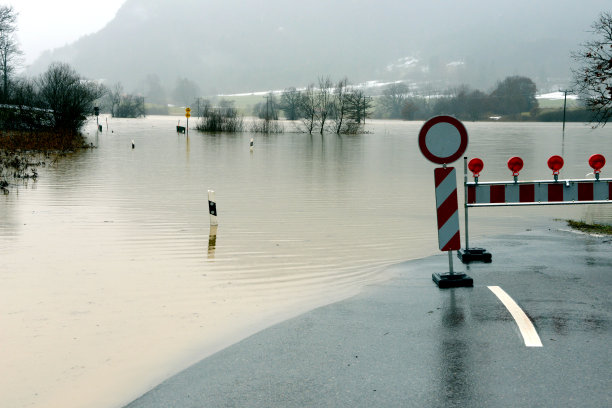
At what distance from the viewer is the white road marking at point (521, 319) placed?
5.64m

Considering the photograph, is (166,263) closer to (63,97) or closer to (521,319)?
(521,319)

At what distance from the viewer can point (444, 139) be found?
816 cm

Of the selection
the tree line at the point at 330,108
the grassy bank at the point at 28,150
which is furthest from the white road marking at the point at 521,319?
the tree line at the point at 330,108

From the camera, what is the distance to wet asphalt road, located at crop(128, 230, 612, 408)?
4.46 metres

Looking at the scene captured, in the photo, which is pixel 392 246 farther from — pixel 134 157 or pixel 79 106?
pixel 79 106

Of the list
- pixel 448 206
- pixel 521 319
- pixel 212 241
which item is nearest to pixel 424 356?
pixel 521 319

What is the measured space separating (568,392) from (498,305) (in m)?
2.40

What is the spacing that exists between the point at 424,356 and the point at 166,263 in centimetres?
527

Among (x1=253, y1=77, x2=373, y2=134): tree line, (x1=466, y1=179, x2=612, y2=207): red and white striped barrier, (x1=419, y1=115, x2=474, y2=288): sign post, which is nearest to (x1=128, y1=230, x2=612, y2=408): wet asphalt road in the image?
(x1=419, y1=115, x2=474, y2=288): sign post

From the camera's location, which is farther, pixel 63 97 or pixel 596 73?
pixel 63 97

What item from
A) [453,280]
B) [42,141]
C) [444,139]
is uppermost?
[42,141]

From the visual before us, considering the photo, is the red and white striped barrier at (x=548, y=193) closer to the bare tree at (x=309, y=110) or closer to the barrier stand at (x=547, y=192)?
the barrier stand at (x=547, y=192)

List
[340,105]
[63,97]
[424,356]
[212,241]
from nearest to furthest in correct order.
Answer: [424,356] → [212,241] → [63,97] → [340,105]

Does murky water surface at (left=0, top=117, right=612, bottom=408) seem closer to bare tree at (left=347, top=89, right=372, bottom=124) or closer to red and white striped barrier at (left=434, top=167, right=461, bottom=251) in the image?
red and white striped barrier at (left=434, top=167, right=461, bottom=251)
